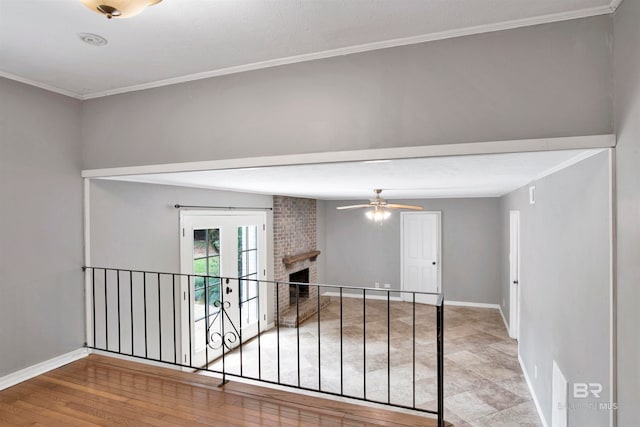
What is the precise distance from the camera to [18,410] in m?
2.38

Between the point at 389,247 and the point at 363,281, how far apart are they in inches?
39.7

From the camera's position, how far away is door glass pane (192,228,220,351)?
4492mm

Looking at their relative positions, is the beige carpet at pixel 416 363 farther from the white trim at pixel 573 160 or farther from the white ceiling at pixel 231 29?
the white ceiling at pixel 231 29

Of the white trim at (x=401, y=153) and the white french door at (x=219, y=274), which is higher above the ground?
the white trim at (x=401, y=153)

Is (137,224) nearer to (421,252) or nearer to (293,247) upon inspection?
(293,247)

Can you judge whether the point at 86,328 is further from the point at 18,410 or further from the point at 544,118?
the point at 544,118

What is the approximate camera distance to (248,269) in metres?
5.69

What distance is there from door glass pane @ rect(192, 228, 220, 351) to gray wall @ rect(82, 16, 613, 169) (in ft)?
6.16

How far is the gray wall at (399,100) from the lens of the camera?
1857 mm

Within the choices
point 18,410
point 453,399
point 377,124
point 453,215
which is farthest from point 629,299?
point 453,215

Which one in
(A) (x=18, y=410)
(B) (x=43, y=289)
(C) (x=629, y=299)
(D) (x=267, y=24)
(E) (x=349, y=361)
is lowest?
(E) (x=349, y=361)

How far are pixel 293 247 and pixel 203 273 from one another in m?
2.51

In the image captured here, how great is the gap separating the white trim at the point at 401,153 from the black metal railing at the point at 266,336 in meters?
0.80

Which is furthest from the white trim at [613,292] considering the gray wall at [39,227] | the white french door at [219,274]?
the gray wall at [39,227]
